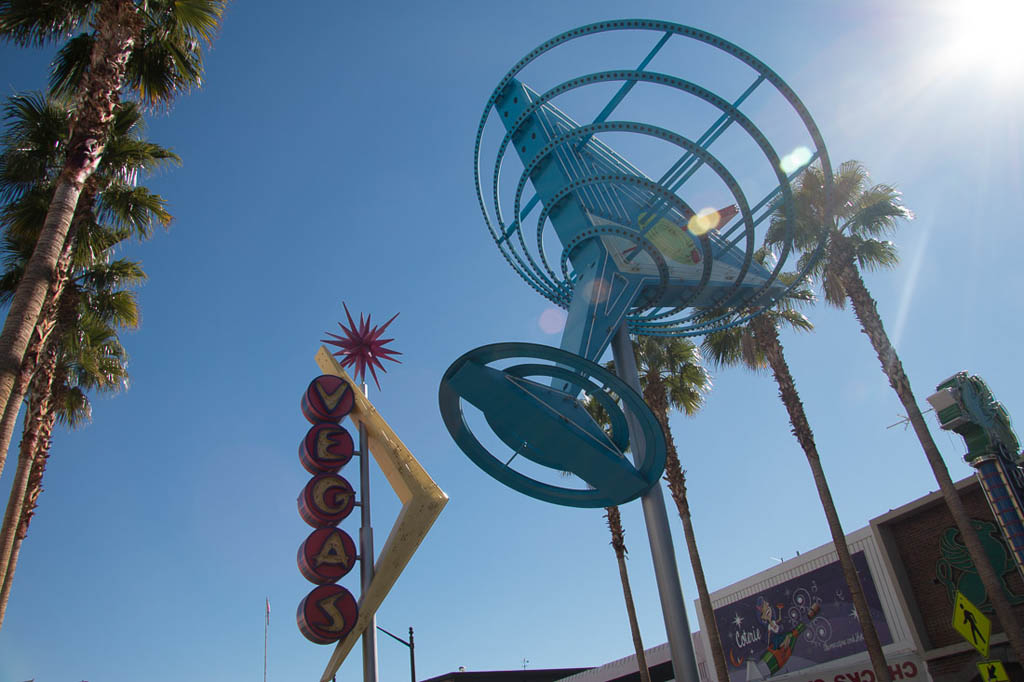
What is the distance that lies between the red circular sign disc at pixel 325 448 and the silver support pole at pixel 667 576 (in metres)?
7.06

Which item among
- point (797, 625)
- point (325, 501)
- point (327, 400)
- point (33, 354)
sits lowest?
point (797, 625)

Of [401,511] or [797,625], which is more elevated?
[401,511]

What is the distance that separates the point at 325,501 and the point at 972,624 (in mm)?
13228

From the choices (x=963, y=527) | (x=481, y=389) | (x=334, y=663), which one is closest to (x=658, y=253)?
(x=481, y=389)

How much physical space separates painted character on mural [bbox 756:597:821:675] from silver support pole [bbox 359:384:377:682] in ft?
52.4

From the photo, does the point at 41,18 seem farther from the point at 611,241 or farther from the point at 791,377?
the point at 791,377

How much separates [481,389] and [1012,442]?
37.7ft

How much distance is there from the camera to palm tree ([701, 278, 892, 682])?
1606 cm

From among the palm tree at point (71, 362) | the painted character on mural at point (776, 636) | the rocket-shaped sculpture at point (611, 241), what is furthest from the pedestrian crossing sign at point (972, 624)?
the palm tree at point (71, 362)

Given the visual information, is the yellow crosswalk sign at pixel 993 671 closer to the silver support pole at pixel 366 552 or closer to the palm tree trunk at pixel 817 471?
the palm tree trunk at pixel 817 471

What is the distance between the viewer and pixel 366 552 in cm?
1506

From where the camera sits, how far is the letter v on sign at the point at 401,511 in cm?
1433

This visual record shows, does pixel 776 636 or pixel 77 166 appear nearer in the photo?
pixel 77 166

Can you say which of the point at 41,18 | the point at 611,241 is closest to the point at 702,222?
the point at 611,241
